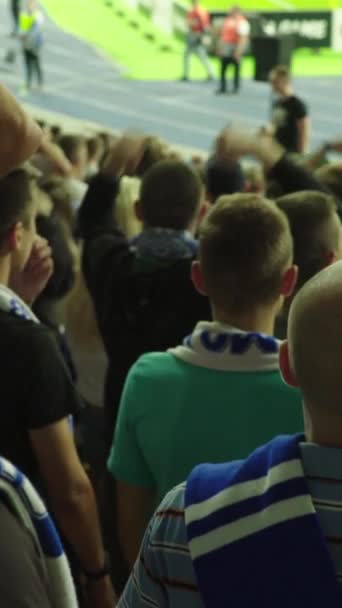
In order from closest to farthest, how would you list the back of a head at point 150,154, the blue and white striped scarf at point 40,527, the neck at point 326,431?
1. the blue and white striped scarf at point 40,527
2. the neck at point 326,431
3. the back of a head at point 150,154

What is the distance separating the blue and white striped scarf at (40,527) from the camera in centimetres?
121

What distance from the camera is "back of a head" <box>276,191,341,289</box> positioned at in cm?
288

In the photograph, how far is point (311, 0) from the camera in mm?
25844

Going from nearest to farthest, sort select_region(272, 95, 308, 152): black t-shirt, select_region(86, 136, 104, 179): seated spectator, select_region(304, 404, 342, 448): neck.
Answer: select_region(304, 404, 342, 448): neck
select_region(86, 136, 104, 179): seated spectator
select_region(272, 95, 308, 152): black t-shirt

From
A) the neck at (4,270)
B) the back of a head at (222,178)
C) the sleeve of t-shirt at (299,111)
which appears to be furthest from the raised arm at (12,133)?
the sleeve of t-shirt at (299,111)

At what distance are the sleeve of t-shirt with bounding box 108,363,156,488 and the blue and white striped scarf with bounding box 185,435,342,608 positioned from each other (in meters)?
0.90

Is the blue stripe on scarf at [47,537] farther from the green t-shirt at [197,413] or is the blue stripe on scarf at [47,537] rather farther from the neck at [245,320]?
the neck at [245,320]

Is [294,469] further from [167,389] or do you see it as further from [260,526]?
[167,389]

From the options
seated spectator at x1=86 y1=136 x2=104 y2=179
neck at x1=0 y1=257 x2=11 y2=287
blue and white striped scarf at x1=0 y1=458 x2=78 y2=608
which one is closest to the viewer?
blue and white striped scarf at x1=0 y1=458 x2=78 y2=608

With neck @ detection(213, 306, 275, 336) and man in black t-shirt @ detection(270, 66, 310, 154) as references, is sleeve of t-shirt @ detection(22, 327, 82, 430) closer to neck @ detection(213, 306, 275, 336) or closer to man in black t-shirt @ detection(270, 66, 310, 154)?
neck @ detection(213, 306, 275, 336)

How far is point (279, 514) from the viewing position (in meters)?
1.27

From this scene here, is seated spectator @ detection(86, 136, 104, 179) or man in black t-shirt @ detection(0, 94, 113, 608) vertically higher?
man in black t-shirt @ detection(0, 94, 113, 608)

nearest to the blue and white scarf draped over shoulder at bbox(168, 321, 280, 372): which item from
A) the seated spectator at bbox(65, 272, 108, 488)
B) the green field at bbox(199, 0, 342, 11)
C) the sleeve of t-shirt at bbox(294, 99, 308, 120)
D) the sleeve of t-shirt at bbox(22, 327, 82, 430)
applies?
the sleeve of t-shirt at bbox(22, 327, 82, 430)

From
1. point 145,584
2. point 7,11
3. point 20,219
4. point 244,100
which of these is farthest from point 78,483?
point 7,11
